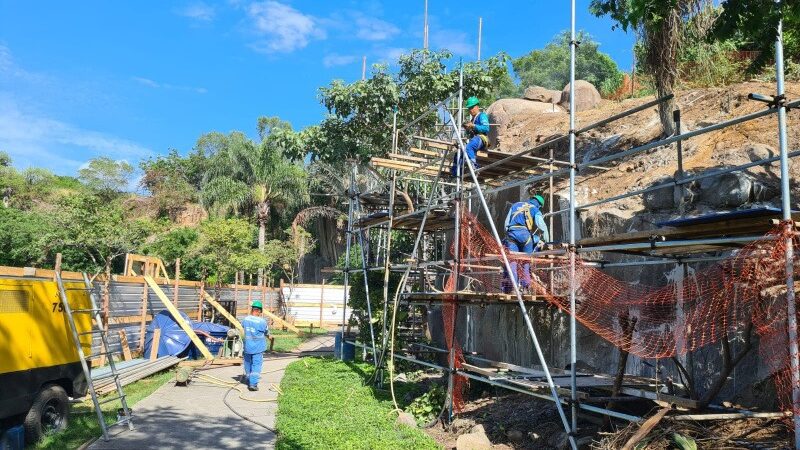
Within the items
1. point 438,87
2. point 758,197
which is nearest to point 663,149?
point 758,197

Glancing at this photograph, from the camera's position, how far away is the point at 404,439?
7812 mm

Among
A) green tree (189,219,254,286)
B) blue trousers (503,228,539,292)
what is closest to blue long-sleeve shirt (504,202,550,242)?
blue trousers (503,228,539,292)

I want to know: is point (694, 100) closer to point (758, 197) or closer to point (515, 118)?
point (758, 197)

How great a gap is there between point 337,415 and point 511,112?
1336 centimetres

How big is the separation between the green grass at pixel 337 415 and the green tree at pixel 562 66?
69.2 ft

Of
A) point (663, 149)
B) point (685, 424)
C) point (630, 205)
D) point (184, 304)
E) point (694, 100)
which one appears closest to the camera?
point (685, 424)

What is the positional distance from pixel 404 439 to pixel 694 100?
889cm

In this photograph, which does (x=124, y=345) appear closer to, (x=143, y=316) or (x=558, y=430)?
(x=143, y=316)

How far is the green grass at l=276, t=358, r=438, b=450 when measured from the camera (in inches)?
294

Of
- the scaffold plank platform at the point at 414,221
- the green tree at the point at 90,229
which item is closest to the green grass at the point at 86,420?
the scaffold plank platform at the point at 414,221

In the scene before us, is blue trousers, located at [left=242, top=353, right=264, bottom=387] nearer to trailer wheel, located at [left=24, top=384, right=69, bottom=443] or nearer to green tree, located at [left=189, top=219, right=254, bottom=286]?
trailer wheel, located at [left=24, top=384, right=69, bottom=443]

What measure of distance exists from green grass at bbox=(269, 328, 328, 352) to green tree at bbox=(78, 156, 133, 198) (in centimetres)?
2189

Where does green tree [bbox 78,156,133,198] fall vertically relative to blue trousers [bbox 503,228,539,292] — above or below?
above

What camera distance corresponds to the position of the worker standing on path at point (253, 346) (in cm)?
1102
